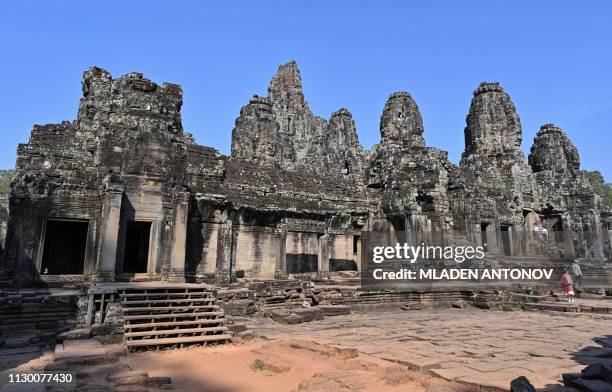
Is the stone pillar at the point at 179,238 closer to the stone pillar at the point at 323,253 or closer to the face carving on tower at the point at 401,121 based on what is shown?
the stone pillar at the point at 323,253

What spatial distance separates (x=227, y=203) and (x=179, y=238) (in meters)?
2.47

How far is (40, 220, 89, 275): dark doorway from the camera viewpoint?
606 inches

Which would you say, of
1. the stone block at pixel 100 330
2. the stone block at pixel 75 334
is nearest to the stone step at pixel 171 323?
the stone block at pixel 100 330

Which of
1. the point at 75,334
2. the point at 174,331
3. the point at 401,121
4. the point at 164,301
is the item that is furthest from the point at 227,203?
the point at 401,121

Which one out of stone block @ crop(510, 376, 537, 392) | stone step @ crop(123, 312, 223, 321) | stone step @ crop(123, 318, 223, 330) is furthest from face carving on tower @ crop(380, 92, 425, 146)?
stone block @ crop(510, 376, 537, 392)

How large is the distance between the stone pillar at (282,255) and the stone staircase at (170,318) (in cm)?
547

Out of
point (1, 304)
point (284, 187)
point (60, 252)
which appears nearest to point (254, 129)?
point (284, 187)

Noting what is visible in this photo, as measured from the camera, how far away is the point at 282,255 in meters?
14.8

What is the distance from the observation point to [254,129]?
32781 mm

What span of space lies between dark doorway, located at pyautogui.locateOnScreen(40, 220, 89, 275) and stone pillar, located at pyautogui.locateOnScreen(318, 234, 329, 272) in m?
9.05

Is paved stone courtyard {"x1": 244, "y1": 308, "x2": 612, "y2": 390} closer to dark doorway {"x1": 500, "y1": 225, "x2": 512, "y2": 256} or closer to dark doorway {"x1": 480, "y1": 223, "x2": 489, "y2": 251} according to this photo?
dark doorway {"x1": 480, "y1": 223, "x2": 489, "y2": 251}

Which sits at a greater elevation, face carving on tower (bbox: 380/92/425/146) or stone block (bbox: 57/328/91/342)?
face carving on tower (bbox: 380/92/425/146)

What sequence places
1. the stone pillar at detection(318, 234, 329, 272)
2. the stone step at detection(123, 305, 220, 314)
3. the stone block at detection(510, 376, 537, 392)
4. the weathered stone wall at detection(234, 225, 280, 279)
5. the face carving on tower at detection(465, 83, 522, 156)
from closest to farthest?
the stone block at detection(510, 376, 537, 392) → the stone step at detection(123, 305, 220, 314) → the weathered stone wall at detection(234, 225, 280, 279) → the stone pillar at detection(318, 234, 329, 272) → the face carving on tower at detection(465, 83, 522, 156)

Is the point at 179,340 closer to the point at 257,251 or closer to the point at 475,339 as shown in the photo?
the point at 475,339
